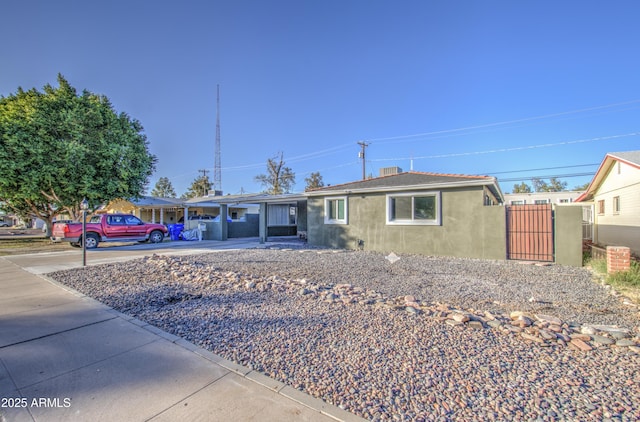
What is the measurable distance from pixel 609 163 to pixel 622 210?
96.7 inches

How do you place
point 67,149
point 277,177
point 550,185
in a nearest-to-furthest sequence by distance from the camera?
point 67,149
point 277,177
point 550,185

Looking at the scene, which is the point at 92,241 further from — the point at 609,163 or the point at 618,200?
the point at 609,163

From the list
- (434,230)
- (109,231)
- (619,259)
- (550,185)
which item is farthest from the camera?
(550,185)

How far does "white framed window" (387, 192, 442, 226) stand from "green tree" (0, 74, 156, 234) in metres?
14.5

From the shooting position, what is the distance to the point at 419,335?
3445 mm

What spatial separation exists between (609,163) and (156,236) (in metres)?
23.0

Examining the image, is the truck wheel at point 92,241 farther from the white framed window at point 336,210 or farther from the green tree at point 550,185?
the green tree at point 550,185

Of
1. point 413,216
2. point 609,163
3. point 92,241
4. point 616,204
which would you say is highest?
point 609,163

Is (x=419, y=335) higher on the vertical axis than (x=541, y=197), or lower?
lower

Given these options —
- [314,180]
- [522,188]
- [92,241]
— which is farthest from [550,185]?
[92,241]

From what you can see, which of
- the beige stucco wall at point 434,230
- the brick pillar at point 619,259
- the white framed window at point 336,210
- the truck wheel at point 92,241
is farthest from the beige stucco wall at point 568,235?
the truck wheel at point 92,241

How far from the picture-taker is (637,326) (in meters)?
3.80

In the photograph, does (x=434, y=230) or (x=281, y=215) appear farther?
(x=281, y=215)

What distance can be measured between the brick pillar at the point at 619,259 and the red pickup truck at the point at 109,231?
19016 millimetres
